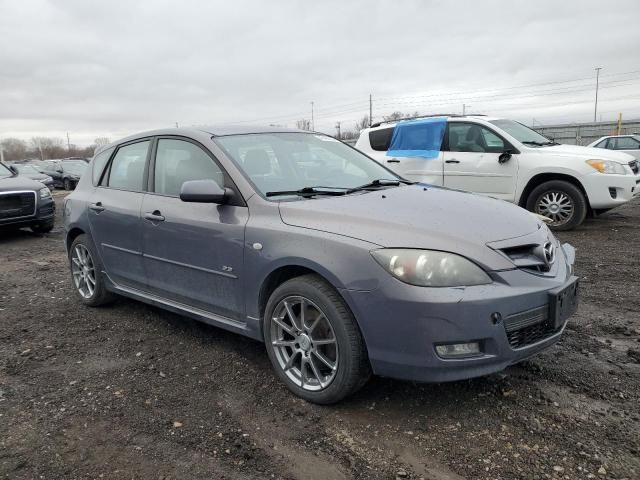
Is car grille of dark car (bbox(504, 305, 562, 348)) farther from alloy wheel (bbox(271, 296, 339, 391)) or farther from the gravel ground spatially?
alloy wheel (bbox(271, 296, 339, 391))

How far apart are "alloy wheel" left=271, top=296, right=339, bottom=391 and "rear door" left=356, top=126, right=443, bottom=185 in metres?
5.44

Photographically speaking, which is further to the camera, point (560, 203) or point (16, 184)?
point (16, 184)

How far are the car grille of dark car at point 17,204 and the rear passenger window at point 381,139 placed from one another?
251 inches

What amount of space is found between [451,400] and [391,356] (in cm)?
63

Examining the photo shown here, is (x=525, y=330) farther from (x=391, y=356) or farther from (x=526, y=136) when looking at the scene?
(x=526, y=136)

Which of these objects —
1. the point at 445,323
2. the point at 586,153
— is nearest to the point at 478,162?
the point at 586,153

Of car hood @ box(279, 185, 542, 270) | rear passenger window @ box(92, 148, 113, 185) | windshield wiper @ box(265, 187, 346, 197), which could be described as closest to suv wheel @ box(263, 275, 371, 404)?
car hood @ box(279, 185, 542, 270)

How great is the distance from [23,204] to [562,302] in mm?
9378

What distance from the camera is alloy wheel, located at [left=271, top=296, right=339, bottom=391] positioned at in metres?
2.91

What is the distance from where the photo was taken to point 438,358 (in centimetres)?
255

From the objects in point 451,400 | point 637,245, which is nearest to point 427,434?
point 451,400

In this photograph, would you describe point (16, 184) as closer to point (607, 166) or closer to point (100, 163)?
point (100, 163)

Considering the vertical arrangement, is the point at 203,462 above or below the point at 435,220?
below

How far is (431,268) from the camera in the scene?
2566 mm
